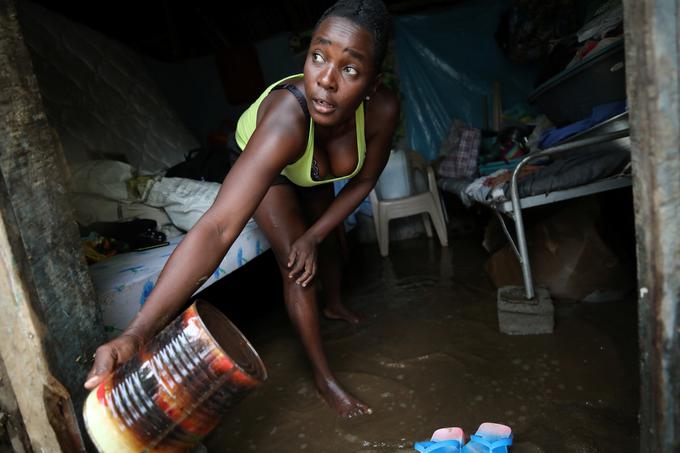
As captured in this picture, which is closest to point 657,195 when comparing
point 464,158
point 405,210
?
point 405,210

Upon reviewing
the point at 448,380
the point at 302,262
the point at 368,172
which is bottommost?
the point at 448,380

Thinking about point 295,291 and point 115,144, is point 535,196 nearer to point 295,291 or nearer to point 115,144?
point 295,291

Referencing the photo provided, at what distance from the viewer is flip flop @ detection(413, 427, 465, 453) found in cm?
163

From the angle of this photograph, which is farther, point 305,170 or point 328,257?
point 328,257

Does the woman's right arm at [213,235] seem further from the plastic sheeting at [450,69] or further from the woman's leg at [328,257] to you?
the plastic sheeting at [450,69]

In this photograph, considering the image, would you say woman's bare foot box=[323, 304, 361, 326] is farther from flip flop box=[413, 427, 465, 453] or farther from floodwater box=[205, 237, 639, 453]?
flip flop box=[413, 427, 465, 453]

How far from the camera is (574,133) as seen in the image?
327 centimetres

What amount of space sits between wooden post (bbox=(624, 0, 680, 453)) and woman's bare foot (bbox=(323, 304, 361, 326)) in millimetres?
1922

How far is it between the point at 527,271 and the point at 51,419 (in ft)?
7.18

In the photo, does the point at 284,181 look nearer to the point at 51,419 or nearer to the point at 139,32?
the point at 51,419

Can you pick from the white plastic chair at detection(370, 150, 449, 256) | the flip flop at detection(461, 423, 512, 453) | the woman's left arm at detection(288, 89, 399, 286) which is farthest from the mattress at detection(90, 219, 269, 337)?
the white plastic chair at detection(370, 150, 449, 256)

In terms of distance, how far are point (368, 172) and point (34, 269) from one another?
4.66 ft

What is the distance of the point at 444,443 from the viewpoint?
1.65 meters

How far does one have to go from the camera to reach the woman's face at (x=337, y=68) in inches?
61.6
